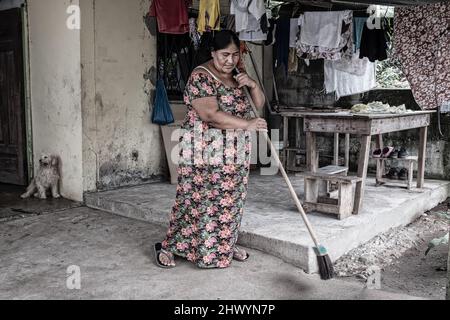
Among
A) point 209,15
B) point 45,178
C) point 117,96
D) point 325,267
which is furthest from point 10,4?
point 325,267

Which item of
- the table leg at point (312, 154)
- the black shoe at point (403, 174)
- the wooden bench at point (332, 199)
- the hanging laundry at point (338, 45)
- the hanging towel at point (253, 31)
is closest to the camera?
the wooden bench at point (332, 199)

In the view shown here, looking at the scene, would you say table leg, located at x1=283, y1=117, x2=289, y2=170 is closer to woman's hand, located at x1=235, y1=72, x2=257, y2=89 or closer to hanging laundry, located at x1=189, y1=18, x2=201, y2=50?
hanging laundry, located at x1=189, y1=18, x2=201, y2=50

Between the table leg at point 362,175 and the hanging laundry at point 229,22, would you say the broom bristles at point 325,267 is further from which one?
the hanging laundry at point 229,22

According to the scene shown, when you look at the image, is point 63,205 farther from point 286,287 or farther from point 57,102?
point 286,287

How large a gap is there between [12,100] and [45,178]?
4.62 ft

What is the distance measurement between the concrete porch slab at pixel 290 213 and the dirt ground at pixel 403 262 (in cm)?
11

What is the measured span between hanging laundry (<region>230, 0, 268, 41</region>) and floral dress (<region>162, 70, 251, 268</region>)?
8.33ft

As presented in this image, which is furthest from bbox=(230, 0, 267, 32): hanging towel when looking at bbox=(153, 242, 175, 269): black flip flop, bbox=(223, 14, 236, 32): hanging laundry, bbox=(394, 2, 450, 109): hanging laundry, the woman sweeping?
bbox=(153, 242, 175, 269): black flip flop

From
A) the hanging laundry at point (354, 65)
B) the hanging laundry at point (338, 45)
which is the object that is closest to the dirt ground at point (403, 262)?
the hanging laundry at point (338, 45)

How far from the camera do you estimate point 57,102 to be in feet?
19.6

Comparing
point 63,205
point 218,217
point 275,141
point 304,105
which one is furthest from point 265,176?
point 218,217

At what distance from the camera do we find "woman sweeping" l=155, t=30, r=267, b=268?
3.42m

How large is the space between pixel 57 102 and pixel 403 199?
14.9 ft

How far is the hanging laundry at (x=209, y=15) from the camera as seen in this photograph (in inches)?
218
